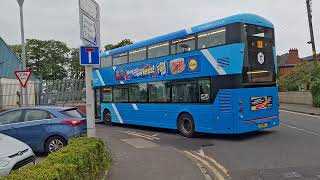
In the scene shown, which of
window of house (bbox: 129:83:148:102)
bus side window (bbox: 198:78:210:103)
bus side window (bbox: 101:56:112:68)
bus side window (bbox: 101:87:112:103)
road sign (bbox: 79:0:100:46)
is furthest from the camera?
bus side window (bbox: 101:87:112:103)

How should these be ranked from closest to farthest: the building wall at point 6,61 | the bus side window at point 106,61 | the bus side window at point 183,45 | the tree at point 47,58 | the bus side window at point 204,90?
the bus side window at point 204,90 → the bus side window at point 183,45 → the bus side window at point 106,61 → the building wall at point 6,61 → the tree at point 47,58

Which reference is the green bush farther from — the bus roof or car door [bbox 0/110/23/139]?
car door [bbox 0/110/23/139]

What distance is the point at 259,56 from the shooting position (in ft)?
48.9

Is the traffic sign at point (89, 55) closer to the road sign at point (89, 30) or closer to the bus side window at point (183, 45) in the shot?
the road sign at point (89, 30)

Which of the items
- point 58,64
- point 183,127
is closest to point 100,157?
point 183,127

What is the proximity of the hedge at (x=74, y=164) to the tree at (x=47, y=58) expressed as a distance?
75.7 m

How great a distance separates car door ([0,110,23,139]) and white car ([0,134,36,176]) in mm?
3662

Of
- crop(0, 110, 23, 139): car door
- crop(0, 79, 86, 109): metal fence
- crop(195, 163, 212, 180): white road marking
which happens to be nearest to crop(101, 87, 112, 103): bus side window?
crop(0, 79, 86, 109): metal fence

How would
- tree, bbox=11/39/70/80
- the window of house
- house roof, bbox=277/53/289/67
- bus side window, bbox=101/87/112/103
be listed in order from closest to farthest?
the window of house < bus side window, bbox=101/87/112/103 < house roof, bbox=277/53/289/67 < tree, bbox=11/39/70/80

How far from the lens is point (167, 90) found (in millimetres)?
17484

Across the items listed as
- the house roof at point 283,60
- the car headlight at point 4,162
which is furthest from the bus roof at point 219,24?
the house roof at point 283,60

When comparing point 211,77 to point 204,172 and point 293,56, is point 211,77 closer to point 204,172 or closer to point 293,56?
point 204,172

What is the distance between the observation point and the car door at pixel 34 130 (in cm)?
1241

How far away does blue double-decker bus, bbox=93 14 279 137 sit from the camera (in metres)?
14.4
